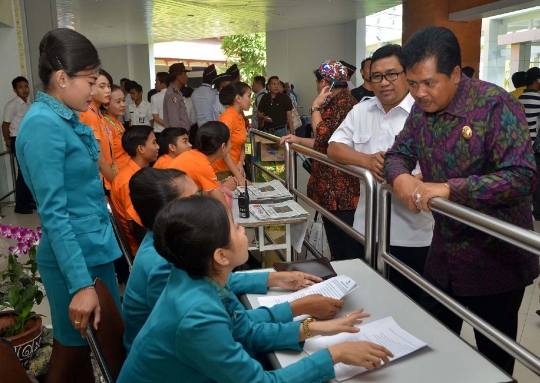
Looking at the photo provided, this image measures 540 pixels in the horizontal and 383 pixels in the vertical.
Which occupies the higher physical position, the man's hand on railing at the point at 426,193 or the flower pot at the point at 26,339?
the man's hand on railing at the point at 426,193

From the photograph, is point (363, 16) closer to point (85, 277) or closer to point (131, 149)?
point (131, 149)

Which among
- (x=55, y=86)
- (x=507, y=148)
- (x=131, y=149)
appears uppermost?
(x=55, y=86)

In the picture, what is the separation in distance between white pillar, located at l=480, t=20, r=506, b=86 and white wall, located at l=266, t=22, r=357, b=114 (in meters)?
3.53

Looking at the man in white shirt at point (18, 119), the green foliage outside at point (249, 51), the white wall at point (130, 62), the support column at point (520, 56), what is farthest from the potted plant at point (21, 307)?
the white wall at point (130, 62)

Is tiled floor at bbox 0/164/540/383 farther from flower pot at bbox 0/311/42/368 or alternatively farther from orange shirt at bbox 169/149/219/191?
orange shirt at bbox 169/149/219/191

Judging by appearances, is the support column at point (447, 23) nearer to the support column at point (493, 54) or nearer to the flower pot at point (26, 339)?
the support column at point (493, 54)

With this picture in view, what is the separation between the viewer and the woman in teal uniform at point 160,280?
1.42 m

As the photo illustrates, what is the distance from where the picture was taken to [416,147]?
5.47 ft

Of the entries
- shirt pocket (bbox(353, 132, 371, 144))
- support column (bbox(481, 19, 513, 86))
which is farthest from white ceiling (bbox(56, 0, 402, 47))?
shirt pocket (bbox(353, 132, 371, 144))

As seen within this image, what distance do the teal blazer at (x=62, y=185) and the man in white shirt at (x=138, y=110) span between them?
640cm

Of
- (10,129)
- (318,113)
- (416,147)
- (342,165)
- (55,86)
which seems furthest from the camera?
(10,129)

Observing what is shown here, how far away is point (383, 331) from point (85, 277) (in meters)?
0.86

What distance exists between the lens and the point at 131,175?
9.34 ft

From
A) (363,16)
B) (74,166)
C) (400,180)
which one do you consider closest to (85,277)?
(74,166)
